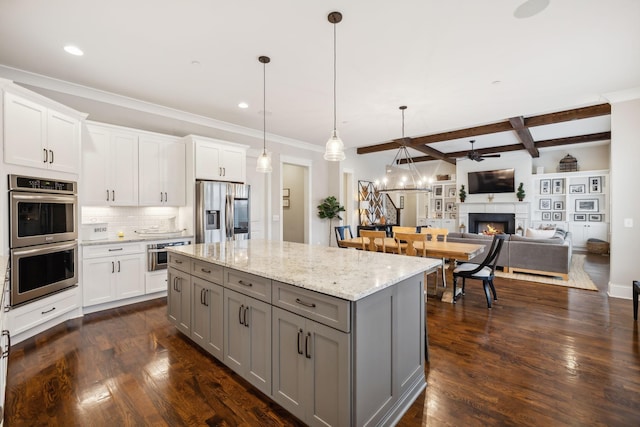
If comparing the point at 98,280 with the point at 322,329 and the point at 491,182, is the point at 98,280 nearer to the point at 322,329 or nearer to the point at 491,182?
the point at 322,329

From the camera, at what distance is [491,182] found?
9273 mm

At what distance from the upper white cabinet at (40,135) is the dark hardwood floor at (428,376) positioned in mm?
1790

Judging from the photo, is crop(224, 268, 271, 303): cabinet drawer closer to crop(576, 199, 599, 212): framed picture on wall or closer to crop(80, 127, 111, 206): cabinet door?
crop(80, 127, 111, 206): cabinet door

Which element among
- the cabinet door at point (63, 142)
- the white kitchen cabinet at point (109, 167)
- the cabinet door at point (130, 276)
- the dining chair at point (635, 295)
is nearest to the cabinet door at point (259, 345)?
the cabinet door at point (130, 276)

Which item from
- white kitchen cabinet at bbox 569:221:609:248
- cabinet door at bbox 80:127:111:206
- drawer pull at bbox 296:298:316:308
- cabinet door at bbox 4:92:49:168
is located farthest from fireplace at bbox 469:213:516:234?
cabinet door at bbox 4:92:49:168

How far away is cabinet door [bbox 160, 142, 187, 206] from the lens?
174 inches

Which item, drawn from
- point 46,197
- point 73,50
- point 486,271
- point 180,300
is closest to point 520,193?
point 486,271

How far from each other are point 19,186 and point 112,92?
179cm

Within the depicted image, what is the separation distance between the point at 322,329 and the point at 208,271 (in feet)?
4.40

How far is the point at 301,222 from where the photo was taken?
756 cm

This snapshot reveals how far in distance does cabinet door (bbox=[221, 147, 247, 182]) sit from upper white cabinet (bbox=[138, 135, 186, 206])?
0.62 meters

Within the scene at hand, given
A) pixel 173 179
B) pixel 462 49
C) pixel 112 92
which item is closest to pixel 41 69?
pixel 112 92

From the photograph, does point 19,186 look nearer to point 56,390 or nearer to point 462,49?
point 56,390

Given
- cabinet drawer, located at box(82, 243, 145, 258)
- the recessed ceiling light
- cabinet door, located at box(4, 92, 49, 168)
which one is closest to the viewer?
cabinet door, located at box(4, 92, 49, 168)
